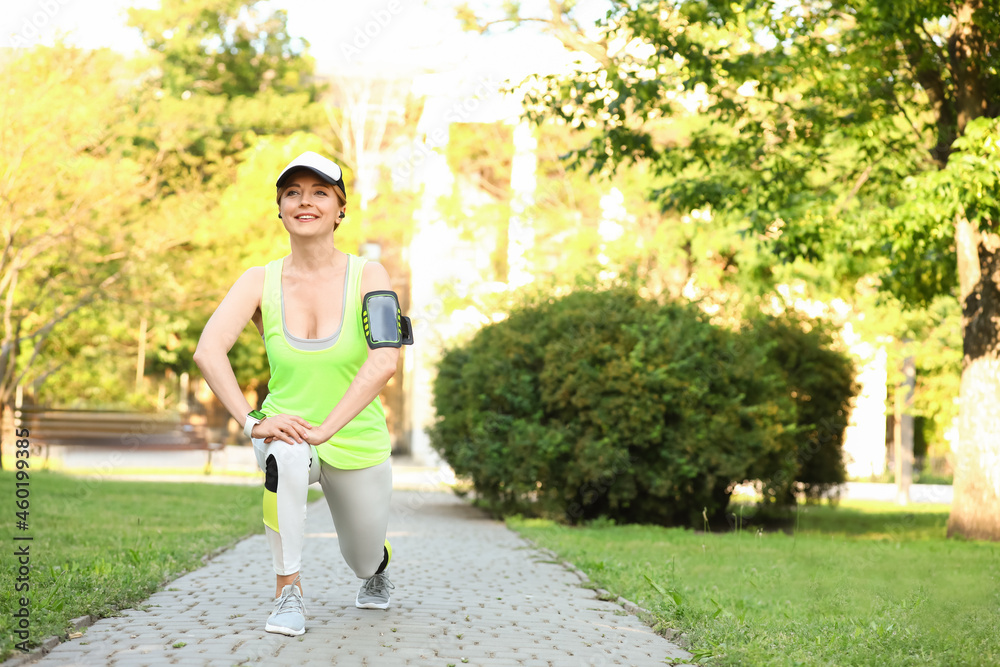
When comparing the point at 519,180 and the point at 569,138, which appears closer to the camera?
the point at 569,138

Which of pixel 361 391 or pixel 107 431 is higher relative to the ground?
pixel 361 391

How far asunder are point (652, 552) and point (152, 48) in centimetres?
3471

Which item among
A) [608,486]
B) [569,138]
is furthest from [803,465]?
[569,138]

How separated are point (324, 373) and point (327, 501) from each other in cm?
60

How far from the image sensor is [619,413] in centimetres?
1254

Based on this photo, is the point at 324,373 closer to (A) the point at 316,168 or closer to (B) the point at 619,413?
(A) the point at 316,168

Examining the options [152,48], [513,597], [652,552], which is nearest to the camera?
[513,597]

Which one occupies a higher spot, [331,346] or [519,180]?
[519,180]

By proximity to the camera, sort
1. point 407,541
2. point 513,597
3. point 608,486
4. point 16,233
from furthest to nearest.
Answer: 1. point 16,233
2. point 608,486
3. point 407,541
4. point 513,597

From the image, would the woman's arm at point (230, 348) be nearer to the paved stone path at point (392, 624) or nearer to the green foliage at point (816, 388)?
the paved stone path at point (392, 624)

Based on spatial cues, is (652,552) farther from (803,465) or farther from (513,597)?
(803,465)

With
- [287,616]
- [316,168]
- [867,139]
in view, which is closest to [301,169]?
[316,168]

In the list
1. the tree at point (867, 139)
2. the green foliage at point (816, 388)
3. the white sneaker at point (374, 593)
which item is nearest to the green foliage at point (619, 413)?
the green foliage at point (816, 388)

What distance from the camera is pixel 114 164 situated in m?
20.4
